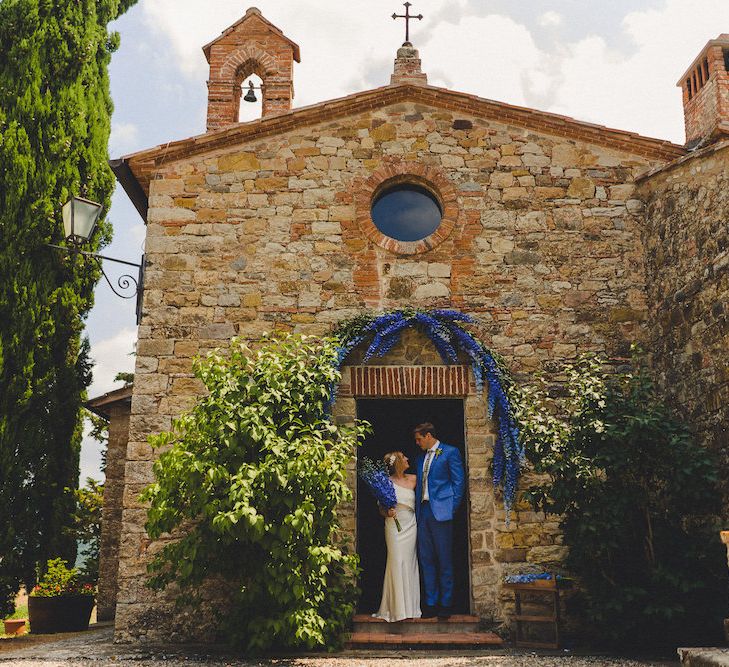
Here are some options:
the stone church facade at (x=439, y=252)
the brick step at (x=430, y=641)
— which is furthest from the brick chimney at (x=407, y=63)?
the brick step at (x=430, y=641)

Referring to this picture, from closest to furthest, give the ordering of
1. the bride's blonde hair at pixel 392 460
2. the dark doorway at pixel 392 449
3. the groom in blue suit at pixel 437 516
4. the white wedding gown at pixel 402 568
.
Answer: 1. the white wedding gown at pixel 402 568
2. the groom in blue suit at pixel 437 516
3. the bride's blonde hair at pixel 392 460
4. the dark doorway at pixel 392 449

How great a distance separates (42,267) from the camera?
928 centimetres

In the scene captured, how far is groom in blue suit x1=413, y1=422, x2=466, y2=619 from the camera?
7.21m

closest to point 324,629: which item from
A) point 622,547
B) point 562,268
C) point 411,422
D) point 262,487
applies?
point 262,487

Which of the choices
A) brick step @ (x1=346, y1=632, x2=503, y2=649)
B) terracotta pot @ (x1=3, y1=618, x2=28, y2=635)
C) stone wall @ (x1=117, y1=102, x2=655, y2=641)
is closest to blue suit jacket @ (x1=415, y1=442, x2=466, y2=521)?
stone wall @ (x1=117, y1=102, x2=655, y2=641)

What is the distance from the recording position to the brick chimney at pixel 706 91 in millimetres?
8617

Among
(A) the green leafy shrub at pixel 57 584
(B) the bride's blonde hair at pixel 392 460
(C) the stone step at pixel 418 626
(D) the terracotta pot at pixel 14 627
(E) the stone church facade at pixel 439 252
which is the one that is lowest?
(D) the terracotta pot at pixel 14 627

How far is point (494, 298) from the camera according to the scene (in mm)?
7734

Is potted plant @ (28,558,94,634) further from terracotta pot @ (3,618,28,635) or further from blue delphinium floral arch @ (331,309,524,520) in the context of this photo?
blue delphinium floral arch @ (331,309,524,520)

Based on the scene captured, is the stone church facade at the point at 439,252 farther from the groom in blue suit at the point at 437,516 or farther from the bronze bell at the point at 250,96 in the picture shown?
the bronze bell at the point at 250,96

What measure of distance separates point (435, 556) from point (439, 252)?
3252mm

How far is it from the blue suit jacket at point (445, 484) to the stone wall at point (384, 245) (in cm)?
27

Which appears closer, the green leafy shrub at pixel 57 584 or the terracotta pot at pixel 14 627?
the green leafy shrub at pixel 57 584

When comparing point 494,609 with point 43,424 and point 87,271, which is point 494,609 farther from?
point 87,271
